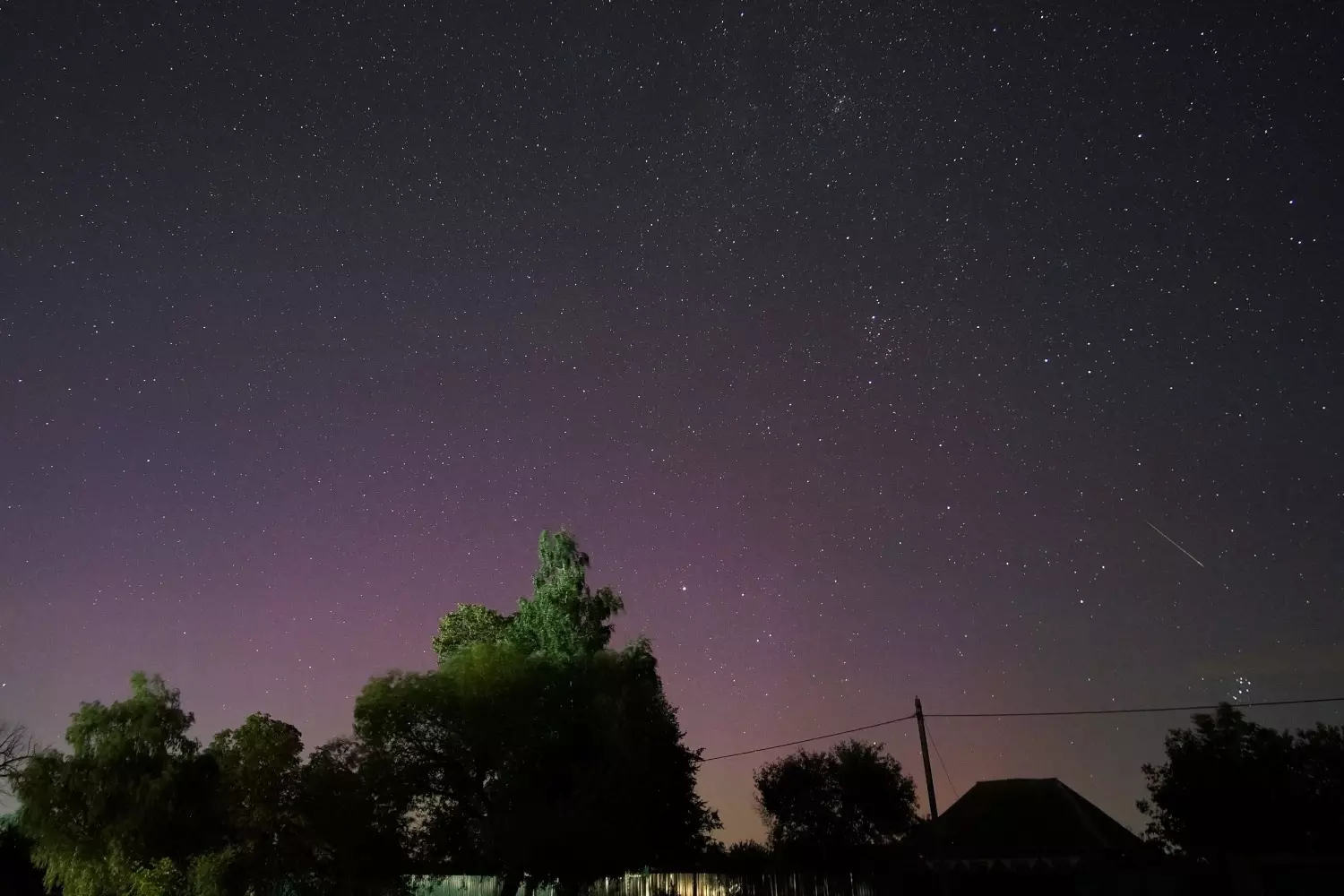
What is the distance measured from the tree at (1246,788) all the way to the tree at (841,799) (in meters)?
12.0

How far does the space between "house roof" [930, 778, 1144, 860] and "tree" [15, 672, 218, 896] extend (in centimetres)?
2257

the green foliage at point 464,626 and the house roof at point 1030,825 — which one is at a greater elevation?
the green foliage at point 464,626

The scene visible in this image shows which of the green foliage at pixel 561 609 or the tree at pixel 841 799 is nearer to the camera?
the green foliage at pixel 561 609

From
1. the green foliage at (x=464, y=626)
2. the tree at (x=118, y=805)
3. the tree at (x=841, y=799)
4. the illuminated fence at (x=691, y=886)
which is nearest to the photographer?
the tree at (x=118, y=805)

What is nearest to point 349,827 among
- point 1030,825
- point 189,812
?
point 189,812

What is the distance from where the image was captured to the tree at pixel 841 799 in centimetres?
4850

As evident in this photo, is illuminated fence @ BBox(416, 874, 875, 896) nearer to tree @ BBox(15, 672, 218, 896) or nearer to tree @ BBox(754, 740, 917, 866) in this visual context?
tree @ BBox(15, 672, 218, 896)

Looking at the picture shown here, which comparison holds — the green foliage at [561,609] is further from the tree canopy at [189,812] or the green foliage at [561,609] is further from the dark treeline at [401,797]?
the tree canopy at [189,812]

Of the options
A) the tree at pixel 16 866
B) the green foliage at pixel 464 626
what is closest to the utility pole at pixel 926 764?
the green foliage at pixel 464 626

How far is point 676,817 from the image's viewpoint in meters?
30.5

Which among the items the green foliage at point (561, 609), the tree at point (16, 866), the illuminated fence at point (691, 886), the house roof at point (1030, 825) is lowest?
the illuminated fence at point (691, 886)

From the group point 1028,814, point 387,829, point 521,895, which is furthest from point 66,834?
point 1028,814

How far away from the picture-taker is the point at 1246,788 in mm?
39531

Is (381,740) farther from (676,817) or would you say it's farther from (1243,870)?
(1243,870)
